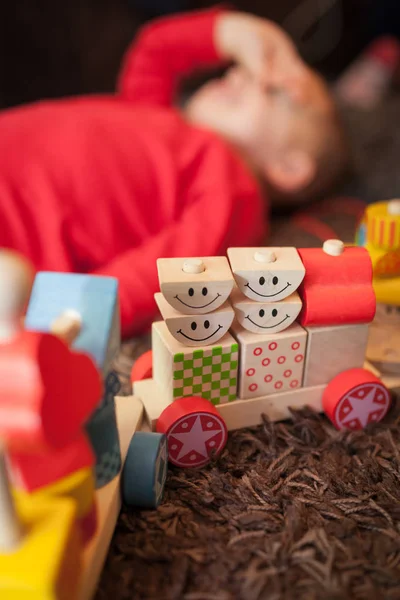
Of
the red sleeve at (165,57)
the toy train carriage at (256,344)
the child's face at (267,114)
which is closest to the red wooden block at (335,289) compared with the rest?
the toy train carriage at (256,344)

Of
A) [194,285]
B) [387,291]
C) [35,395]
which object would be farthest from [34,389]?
[387,291]

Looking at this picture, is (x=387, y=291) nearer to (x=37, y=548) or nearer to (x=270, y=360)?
(x=270, y=360)

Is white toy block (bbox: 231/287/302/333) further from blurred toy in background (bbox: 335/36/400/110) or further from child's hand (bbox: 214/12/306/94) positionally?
blurred toy in background (bbox: 335/36/400/110)

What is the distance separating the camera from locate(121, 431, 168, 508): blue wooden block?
0.50 meters

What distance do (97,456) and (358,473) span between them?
0.82ft

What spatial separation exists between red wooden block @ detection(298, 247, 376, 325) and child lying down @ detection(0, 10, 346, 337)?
Answer: 10.9 inches

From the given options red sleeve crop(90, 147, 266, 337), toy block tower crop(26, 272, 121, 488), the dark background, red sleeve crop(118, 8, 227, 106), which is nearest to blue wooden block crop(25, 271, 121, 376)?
toy block tower crop(26, 272, 121, 488)

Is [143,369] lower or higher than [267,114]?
lower

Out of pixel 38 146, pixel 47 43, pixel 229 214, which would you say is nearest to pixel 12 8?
pixel 47 43

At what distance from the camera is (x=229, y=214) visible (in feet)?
3.00

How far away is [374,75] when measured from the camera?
4.96ft

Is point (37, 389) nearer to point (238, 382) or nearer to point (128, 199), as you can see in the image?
point (238, 382)

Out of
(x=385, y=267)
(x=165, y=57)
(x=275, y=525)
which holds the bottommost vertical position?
(x=275, y=525)

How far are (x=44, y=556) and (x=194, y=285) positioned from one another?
0.84 ft
